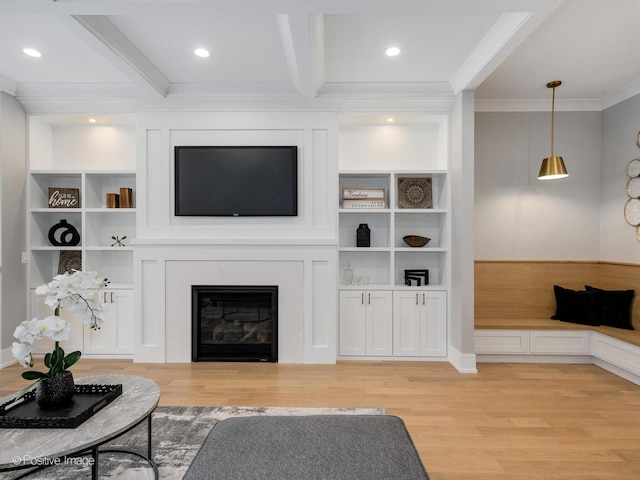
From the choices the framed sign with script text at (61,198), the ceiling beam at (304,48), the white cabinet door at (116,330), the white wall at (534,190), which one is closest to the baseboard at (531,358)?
the white wall at (534,190)

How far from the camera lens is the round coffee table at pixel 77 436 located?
142 centimetres

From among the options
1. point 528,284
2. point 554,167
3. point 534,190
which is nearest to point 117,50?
point 554,167

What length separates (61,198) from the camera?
4141 millimetres

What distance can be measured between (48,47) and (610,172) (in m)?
5.60

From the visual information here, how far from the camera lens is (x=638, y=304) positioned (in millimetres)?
3736

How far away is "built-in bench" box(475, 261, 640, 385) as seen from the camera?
361 cm

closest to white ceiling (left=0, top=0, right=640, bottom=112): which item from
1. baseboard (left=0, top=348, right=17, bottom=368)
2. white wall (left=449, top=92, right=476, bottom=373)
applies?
white wall (left=449, top=92, right=476, bottom=373)

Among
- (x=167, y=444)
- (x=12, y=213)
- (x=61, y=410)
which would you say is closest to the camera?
(x=61, y=410)

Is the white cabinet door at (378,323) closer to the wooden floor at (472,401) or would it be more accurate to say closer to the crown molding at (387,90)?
the wooden floor at (472,401)

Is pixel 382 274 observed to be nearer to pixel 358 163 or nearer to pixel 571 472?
pixel 358 163

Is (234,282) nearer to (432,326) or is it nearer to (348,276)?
(348,276)

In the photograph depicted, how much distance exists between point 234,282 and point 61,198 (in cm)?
219

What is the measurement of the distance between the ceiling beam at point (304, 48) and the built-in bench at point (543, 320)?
2728 millimetres

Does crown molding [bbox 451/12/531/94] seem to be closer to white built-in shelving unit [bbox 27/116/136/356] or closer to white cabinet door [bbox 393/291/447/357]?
white cabinet door [bbox 393/291/447/357]
